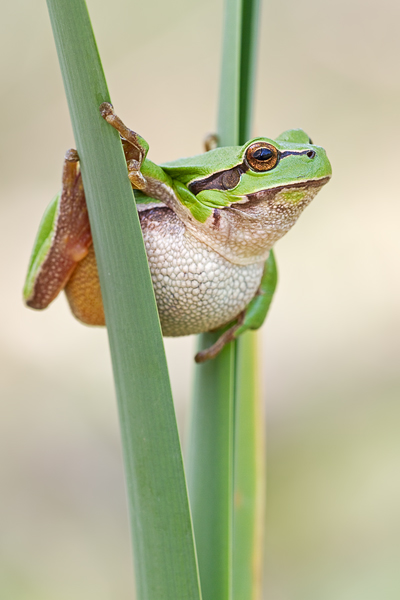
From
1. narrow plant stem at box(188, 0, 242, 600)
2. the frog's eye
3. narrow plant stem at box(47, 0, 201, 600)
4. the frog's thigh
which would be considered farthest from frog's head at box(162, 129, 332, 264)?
narrow plant stem at box(47, 0, 201, 600)

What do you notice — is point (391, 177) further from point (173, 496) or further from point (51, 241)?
point (173, 496)

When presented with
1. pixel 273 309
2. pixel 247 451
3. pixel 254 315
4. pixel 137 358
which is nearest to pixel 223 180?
pixel 254 315

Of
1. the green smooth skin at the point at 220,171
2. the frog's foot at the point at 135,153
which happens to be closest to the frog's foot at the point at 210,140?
the green smooth skin at the point at 220,171

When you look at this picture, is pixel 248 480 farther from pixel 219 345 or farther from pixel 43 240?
pixel 43 240

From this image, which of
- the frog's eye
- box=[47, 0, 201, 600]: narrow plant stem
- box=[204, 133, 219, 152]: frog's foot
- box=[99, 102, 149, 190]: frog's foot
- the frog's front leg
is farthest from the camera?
box=[204, 133, 219, 152]: frog's foot

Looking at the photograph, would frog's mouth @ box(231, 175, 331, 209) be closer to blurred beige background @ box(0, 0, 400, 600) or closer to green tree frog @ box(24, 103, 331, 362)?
green tree frog @ box(24, 103, 331, 362)

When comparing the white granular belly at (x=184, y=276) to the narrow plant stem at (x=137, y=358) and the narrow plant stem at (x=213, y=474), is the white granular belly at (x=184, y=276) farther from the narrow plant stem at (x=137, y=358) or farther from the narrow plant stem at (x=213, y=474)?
the narrow plant stem at (x=137, y=358)
